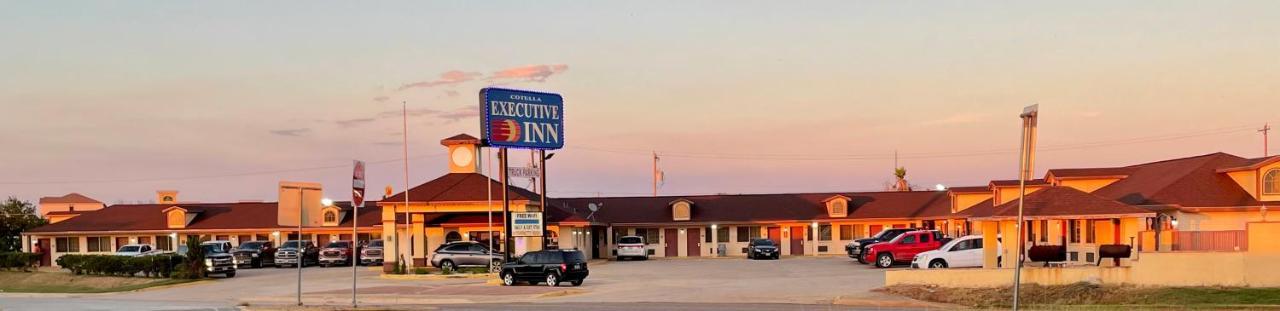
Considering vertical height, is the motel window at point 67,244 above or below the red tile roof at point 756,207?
below

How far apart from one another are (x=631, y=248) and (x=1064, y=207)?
33.9 meters

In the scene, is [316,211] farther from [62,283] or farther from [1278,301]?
[62,283]

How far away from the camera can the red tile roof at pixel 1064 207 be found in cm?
3803

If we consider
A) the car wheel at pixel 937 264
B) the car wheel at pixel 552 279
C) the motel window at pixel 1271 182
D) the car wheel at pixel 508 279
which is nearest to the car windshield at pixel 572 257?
the car wheel at pixel 552 279

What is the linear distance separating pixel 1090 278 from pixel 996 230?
7424 mm

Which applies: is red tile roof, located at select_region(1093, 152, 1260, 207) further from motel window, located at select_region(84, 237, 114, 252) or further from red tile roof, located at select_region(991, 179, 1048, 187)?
motel window, located at select_region(84, 237, 114, 252)

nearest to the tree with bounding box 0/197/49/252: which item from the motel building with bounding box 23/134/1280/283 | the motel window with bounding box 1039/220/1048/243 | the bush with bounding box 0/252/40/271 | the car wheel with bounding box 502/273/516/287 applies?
the motel building with bounding box 23/134/1280/283

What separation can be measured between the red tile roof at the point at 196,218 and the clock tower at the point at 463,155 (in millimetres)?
12134

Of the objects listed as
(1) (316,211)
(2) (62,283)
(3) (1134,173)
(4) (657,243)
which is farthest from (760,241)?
(1) (316,211)

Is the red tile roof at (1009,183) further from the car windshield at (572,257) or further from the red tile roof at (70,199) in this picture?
the red tile roof at (70,199)

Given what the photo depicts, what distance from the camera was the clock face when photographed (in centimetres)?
6519

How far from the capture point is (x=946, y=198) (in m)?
74.1

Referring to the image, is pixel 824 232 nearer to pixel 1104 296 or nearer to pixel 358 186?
pixel 1104 296

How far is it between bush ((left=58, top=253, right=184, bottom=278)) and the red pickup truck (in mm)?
29203
